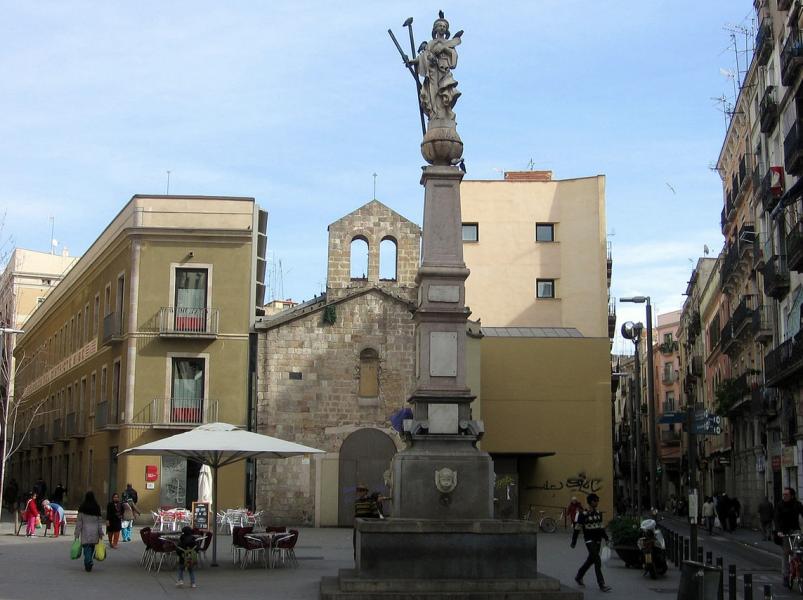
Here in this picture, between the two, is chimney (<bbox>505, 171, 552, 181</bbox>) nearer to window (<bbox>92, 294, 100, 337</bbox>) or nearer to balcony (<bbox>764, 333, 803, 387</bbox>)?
balcony (<bbox>764, 333, 803, 387</bbox>)

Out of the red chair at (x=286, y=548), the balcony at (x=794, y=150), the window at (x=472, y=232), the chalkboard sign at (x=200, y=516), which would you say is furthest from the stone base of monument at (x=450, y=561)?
the window at (x=472, y=232)

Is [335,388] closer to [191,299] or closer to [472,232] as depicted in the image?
[191,299]

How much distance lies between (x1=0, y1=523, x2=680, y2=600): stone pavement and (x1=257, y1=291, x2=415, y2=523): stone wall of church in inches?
389

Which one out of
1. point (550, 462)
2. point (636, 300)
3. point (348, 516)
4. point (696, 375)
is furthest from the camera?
point (696, 375)

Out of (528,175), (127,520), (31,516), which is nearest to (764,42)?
(528,175)

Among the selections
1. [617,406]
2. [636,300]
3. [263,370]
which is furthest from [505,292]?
[617,406]

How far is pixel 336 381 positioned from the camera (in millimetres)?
35938

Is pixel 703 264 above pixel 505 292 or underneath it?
above

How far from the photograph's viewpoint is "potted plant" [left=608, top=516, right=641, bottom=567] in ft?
66.0

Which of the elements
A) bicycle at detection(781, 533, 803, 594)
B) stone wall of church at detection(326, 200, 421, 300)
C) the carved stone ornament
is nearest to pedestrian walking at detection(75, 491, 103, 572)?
the carved stone ornament

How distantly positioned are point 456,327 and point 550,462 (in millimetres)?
23806

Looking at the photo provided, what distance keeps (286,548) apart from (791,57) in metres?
20.4

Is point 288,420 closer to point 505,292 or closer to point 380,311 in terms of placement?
point 380,311

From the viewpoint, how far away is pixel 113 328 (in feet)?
122
